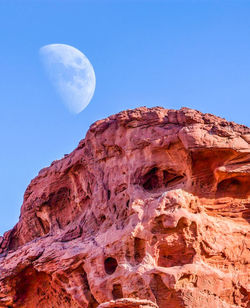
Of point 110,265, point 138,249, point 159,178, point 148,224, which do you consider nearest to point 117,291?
point 110,265

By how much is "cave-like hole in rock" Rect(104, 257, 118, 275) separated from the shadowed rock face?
4 centimetres

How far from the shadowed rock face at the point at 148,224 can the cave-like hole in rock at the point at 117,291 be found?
31mm

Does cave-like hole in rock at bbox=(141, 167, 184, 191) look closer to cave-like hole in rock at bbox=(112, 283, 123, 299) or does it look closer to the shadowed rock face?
the shadowed rock face

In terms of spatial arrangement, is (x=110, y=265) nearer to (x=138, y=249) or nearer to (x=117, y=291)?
(x=117, y=291)

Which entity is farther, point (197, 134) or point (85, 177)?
point (85, 177)

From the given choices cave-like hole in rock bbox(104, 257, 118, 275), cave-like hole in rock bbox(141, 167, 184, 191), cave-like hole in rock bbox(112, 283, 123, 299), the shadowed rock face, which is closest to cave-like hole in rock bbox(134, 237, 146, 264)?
the shadowed rock face

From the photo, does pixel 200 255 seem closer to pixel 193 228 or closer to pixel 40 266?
pixel 193 228

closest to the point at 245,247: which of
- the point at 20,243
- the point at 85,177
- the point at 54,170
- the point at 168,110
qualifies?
the point at 168,110

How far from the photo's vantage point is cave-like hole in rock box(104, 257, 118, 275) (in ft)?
64.1

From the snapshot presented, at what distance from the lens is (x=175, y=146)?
20.1 metres

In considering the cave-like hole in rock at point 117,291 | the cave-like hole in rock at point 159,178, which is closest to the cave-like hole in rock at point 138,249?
the cave-like hole in rock at point 117,291

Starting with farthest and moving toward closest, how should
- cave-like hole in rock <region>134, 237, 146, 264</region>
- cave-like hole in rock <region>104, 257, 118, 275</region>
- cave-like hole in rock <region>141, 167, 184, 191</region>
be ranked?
cave-like hole in rock <region>141, 167, 184, 191</region>, cave-like hole in rock <region>104, 257, 118, 275</region>, cave-like hole in rock <region>134, 237, 146, 264</region>

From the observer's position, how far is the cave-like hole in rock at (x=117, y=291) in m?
18.7

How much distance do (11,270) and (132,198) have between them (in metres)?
5.99
